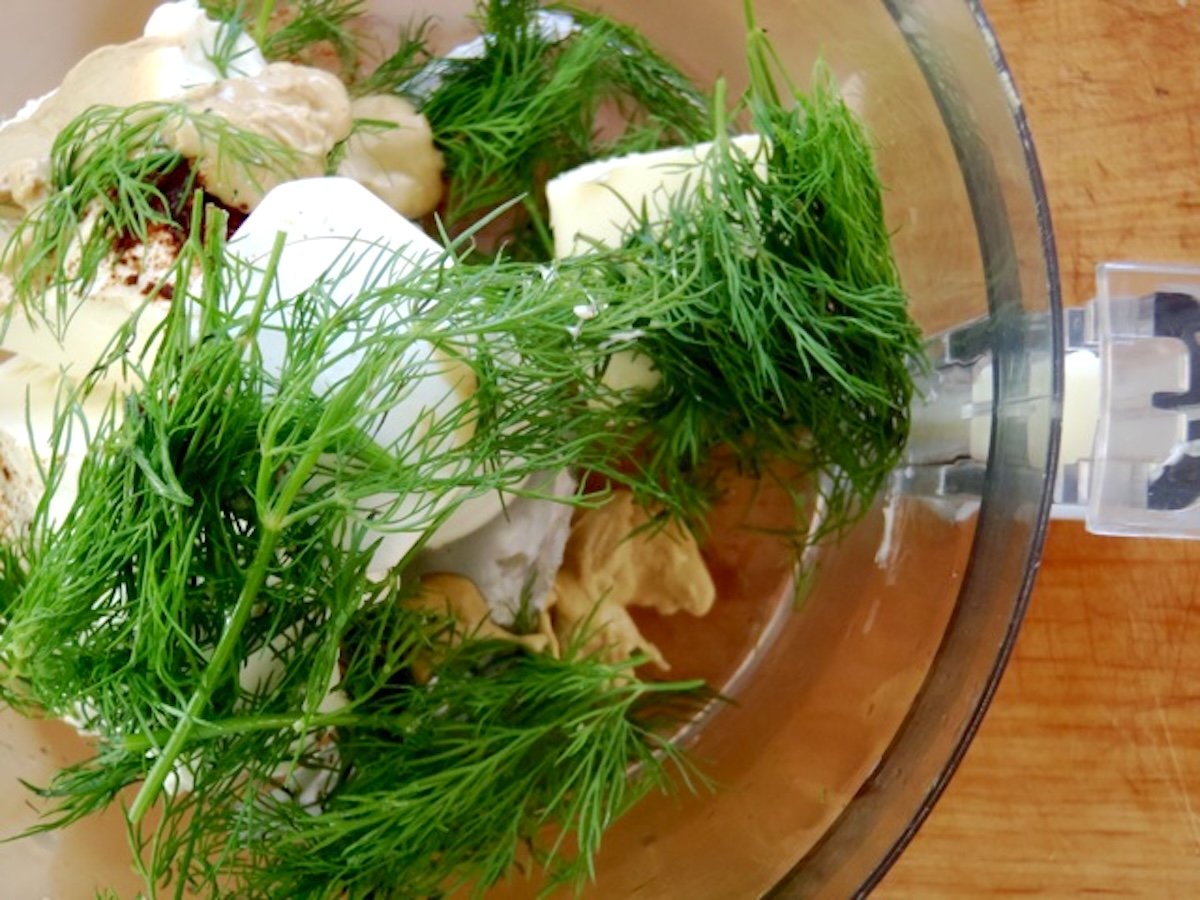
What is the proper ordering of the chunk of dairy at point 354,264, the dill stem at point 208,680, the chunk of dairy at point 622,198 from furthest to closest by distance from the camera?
the chunk of dairy at point 622,198, the chunk of dairy at point 354,264, the dill stem at point 208,680

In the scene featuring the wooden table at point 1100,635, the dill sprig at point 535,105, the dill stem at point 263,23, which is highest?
the dill stem at point 263,23

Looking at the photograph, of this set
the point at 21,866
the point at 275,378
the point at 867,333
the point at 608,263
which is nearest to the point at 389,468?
the point at 275,378

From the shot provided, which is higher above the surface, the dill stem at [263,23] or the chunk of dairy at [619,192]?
the dill stem at [263,23]

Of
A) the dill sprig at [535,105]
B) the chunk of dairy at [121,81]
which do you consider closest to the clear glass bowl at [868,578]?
the dill sprig at [535,105]

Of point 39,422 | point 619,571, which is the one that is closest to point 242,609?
point 39,422

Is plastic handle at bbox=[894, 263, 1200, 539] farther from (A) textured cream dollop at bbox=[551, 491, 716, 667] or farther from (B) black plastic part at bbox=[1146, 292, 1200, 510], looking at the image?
(A) textured cream dollop at bbox=[551, 491, 716, 667]

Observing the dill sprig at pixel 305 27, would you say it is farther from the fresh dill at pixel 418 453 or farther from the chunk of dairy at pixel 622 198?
the chunk of dairy at pixel 622 198

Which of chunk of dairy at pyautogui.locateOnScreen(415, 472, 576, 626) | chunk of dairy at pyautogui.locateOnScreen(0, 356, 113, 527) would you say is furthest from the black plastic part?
chunk of dairy at pyautogui.locateOnScreen(0, 356, 113, 527)
